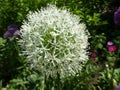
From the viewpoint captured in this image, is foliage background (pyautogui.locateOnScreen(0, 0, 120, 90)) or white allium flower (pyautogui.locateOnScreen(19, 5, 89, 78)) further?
foliage background (pyautogui.locateOnScreen(0, 0, 120, 90))

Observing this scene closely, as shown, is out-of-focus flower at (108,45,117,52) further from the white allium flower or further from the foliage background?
Result: the white allium flower

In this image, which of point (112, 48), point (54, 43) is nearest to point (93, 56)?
point (112, 48)

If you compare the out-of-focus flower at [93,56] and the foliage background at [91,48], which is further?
the out-of-focus flower at [93,56]

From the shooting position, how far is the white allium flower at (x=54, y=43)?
11.4 feet

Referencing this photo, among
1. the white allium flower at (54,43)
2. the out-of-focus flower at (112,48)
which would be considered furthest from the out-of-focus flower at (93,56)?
the white allium flower at (54,43)

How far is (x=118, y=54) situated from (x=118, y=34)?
748 mm

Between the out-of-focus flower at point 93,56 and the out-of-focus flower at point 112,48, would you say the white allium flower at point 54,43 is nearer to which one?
the out-of-focus flower at point 93,56

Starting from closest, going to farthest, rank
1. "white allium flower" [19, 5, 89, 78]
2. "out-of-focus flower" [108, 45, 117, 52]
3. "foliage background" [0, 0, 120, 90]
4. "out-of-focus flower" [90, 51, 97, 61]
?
"white allium flower" [19, 5, 89, 78], "foliage background" [0, 0, 120, 90], "out-of-focus flower" [90, 51, 97, 61], "out-of-focus flower" [108, 45, 117, 52]

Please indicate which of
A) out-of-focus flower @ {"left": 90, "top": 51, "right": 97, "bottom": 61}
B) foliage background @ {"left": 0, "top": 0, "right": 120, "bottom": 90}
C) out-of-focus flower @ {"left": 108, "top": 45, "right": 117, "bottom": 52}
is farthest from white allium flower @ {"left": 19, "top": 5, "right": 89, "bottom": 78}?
out-of-focus flower @ {"left": 108, "top": 45, "right": 117, "bottom": 52}

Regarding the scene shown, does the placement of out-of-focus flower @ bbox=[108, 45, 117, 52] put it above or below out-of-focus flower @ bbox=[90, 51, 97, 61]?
above

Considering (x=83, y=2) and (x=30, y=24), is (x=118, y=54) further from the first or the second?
(x=30, y=24)

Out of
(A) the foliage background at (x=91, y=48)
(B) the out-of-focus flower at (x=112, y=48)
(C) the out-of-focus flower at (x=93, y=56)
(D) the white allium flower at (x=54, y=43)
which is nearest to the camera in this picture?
(D) the white allium flower at (x=54, y=43)

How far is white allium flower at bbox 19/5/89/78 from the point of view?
347 centimetres

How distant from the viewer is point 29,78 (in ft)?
13.6
